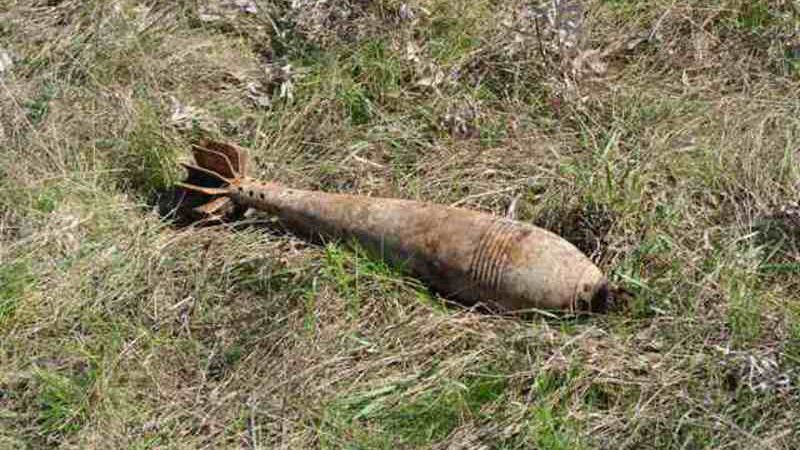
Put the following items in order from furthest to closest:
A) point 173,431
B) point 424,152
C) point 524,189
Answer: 1. point 424,152
2. point 524,189
3. point 173,431

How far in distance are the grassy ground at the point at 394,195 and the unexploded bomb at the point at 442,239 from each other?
0.26 feet

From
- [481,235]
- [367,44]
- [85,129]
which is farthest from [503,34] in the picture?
[85,129]

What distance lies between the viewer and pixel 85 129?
4.98 meters

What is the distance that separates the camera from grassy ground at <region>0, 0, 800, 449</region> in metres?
3.56

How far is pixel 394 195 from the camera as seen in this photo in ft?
15.1

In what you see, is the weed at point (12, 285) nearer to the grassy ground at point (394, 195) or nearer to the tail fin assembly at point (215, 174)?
the grassy ground at point (394, 195)

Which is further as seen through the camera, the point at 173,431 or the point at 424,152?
the point at 424,152

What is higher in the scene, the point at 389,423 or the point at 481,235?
the point at 481,235

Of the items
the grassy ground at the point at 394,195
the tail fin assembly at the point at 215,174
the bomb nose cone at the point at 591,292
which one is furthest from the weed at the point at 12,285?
the bomb nose cone at the point at 591,292

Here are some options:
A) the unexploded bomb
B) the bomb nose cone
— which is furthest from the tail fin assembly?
the bomb nose cone

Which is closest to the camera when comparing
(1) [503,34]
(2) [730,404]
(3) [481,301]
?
(2) [730,404]

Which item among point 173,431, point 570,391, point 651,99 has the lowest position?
point 173,431

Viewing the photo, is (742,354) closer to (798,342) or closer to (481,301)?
(798,342)

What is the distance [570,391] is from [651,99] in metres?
1.71
